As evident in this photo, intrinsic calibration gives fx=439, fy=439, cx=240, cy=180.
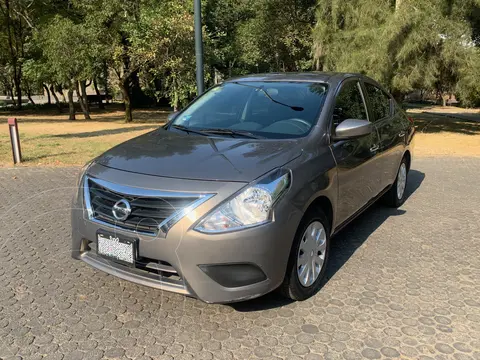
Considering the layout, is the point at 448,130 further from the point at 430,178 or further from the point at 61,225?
the point at 61,225

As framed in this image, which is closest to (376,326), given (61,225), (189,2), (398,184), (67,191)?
(398,184)

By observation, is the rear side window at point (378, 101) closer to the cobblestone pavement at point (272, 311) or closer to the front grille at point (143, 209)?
the cobblestone pavement at point (272, 311)

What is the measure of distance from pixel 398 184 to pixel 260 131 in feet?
9.15

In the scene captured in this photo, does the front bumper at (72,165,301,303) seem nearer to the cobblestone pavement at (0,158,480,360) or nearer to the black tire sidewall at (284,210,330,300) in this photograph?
the black tire sidewall at (284,210,330,300)

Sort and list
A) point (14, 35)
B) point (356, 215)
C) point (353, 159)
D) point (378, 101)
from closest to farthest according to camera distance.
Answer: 1. point (353, 159)
2. point (356, 215)
3. point (378, 101)
4. point (14, 35)

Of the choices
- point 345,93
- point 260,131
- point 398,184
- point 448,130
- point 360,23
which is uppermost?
point 360,23

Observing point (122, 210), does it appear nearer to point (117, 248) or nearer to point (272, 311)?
point (117, 248)

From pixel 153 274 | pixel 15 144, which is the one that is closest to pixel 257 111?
pixel 153 274

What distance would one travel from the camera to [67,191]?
694cm

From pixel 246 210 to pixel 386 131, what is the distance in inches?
114

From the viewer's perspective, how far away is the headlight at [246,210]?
2.80 meters

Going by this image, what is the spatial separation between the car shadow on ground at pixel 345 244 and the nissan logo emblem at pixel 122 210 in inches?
42.9

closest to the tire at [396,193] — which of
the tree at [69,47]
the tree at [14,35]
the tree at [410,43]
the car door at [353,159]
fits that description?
Answer: the car door at [353,159]

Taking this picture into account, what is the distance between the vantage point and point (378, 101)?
5.25 meters
